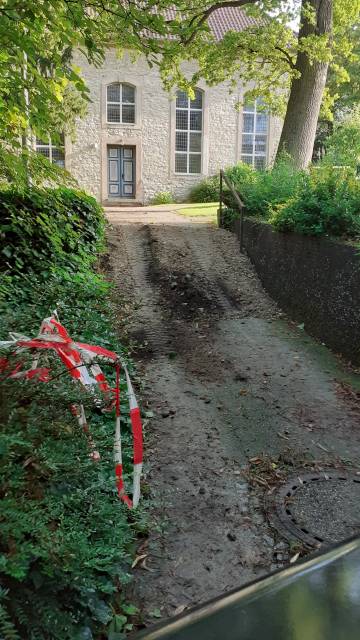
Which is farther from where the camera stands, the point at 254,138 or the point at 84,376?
the point at 254,138

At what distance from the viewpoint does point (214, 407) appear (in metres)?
5.89

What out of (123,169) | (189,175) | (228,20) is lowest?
(189,175)

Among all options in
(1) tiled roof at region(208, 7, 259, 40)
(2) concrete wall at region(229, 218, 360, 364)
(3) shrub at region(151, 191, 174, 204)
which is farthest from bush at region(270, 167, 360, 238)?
(1) tiled roof at region(208, 7, 259, 40)

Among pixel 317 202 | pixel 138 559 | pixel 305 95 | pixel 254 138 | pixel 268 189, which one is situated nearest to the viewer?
pixel 138 559

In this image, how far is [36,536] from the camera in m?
2.19

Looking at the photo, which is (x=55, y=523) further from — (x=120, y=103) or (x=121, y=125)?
(x=120, y=103)

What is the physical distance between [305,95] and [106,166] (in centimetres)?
1236

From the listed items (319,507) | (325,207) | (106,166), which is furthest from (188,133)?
(319,507)

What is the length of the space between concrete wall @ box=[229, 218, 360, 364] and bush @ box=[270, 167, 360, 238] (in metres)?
0.22

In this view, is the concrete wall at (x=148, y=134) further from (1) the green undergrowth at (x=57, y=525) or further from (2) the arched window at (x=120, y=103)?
(1) the green undergrowth at (x=57, y=525)

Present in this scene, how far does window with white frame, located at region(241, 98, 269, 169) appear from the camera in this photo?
25844 millimetres

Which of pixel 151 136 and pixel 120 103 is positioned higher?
pixel 120 103

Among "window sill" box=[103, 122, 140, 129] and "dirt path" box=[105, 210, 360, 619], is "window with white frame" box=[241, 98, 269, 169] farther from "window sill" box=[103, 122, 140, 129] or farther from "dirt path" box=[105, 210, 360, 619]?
"dirt path" box=[105, 210, 360, 619]

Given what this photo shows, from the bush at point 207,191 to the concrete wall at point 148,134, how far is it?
1.11ft
